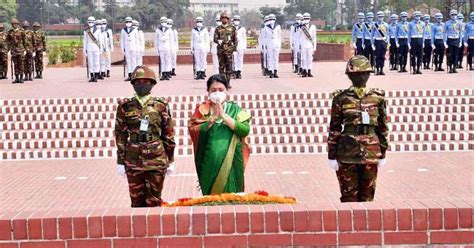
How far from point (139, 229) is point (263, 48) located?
54.5ft

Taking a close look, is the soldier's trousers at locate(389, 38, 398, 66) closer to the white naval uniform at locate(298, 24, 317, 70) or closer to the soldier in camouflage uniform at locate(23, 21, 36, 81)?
the white naval uniform at locate(298, 24, 317, 70)

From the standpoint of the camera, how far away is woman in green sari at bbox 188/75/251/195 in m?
5.00

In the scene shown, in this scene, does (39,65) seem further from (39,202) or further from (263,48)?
(39,202)

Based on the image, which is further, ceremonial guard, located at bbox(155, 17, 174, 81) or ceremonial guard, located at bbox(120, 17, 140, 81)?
ceremonial guard, located at bbox(155, 17, 174, 81)

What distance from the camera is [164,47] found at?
19.5m

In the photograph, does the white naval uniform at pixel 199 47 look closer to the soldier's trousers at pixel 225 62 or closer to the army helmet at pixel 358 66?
the soldier's trousers at pixel 225 62

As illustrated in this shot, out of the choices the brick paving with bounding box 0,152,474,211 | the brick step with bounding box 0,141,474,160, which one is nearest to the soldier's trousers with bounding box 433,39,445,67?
the brick step with bounding box 0,141,474,160

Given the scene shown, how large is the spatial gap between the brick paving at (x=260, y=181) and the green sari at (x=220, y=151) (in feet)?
6.65

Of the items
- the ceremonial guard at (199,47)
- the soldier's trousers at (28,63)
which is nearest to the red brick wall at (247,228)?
the ceremonial guard at (199,47)

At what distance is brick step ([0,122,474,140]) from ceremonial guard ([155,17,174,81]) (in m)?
7.32

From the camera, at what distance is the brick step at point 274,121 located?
12.2 meters

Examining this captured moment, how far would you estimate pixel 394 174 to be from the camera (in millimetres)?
8961

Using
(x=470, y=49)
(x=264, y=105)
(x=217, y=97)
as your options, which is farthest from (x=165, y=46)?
(x=217, y=97)

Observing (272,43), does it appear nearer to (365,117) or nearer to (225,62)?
(225,62)
